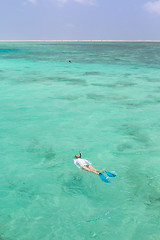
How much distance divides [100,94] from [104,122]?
9990 millimetres

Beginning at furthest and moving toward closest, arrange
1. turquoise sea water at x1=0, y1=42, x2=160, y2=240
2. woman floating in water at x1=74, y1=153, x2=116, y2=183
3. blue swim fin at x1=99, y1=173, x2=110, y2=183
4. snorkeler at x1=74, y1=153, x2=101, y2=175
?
snorkeler at x1=74, y1=153, x2=101, y2=175 → woman floating in water at x1=74, y1=153, x2=116, y2=183 → blue swim fin at x1=99, y1=173, x2=110, y2=183 → turquoise sea water at x1=0, y1=42, x2=160, y2=240

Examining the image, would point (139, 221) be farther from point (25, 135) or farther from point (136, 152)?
point (25, 135)

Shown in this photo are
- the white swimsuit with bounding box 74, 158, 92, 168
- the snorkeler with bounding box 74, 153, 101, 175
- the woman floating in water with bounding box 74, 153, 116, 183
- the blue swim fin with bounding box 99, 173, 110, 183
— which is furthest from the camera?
the white swimsuit with bounding box 74, 158, 92, 168

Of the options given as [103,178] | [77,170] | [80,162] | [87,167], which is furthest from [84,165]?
[103,178]

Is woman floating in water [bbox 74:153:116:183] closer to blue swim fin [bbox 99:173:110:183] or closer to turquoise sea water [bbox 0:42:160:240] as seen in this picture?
blue swim fin [bbox 99:173:110:183]

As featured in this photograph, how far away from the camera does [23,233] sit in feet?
29.2

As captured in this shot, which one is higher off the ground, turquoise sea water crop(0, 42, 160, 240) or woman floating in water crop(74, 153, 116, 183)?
woman floating in water crop(74, 153, 116, 183)

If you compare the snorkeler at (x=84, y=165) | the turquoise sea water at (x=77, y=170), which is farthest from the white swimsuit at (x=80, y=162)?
the turquoise sea water at (x=77, y=170)

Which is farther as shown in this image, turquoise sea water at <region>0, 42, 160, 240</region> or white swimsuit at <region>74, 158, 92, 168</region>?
white swimsuit at <region>74, 158, 92, 168</region>

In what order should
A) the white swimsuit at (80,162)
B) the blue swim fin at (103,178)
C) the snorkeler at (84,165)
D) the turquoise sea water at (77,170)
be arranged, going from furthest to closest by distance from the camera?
1. the white swimsuit at (80,162)
2. the snorkeler at (84,165)
3. the blue swim fin at (103,178)
4. the turquoise sea water at (77,170)

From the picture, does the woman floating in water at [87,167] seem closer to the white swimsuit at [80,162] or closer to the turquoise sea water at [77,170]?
the white swimsuit at [80,162]

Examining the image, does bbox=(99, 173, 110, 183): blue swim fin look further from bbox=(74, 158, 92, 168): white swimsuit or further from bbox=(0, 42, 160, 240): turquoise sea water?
bbox=(74, 158, 92, 168): white swimsuit

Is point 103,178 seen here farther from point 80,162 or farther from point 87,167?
point 80,162

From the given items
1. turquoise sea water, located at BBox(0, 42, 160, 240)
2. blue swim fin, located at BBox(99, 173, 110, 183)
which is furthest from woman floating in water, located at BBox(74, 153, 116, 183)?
turquoise sea water, located at BBox(0, 42, 160, 240)
